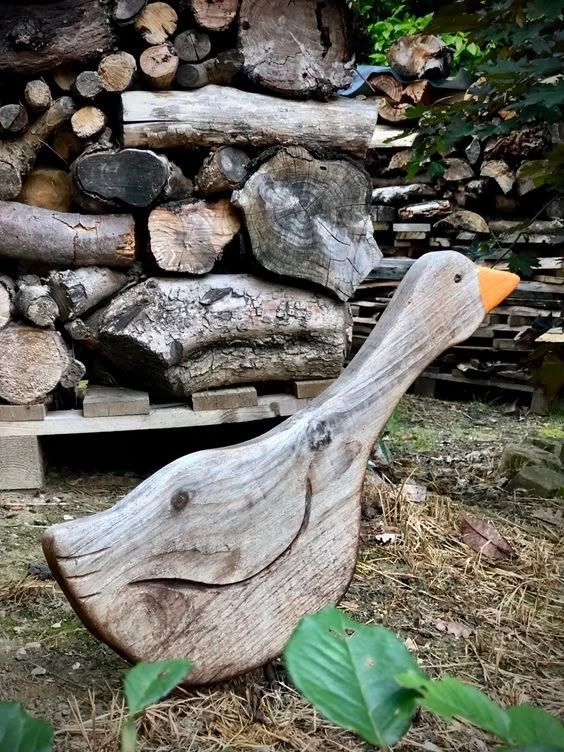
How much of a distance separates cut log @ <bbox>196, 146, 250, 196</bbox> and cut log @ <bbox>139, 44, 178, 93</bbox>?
318 mm

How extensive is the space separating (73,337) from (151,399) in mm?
383

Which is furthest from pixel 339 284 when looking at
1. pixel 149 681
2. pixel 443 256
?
pixel 149 681

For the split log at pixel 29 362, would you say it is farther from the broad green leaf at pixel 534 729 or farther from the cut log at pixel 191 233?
the broad green leaf at pixel 534 729

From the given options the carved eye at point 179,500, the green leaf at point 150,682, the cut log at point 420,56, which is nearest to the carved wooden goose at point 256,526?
the carved eye at point 179,500

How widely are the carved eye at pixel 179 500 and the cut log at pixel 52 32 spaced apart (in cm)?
191

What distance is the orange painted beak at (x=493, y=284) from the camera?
5.40 ft

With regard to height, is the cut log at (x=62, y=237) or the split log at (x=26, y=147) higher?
the split log at (x=26, y=147)

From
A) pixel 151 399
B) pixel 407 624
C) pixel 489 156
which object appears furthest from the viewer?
pixel 489 156

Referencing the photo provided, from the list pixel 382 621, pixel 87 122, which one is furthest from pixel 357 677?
pixel 87 122

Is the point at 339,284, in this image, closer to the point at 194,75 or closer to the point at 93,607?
the point at 194,75

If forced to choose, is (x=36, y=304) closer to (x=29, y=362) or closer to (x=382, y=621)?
(x=29, y=362)

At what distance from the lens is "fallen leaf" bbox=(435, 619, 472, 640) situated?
191 cm

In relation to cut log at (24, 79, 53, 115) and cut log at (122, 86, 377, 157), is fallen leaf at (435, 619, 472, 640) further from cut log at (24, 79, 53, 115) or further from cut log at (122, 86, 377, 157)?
cut log at (24, 79, 53, 115)

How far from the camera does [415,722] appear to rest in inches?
59.5
